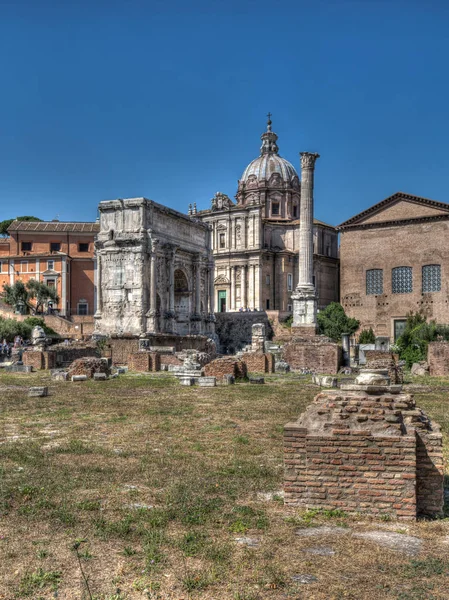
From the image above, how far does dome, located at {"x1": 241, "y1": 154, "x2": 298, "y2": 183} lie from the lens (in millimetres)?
61656

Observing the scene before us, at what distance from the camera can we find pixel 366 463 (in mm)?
5590

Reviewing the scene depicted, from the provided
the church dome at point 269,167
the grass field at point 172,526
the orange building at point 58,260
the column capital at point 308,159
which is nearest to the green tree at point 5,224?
the orange building at point 58,260

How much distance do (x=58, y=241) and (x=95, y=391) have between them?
129 ft

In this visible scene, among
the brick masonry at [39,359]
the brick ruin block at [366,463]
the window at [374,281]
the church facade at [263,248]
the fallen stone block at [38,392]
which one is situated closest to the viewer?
the brick ruin block at [366,463]

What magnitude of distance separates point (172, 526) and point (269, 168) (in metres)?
58.8

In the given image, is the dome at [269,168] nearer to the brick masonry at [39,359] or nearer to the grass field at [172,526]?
the brick masonry at [39,359]

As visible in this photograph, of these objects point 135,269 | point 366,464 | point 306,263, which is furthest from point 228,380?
point 135,269

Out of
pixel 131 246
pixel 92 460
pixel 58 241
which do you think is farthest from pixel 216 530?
pixel 58 241

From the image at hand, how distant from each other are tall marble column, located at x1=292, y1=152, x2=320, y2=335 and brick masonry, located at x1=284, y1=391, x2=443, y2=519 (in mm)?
28411

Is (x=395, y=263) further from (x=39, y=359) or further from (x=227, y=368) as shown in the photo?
(x=227, y=368)

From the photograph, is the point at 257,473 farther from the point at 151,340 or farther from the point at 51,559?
the point at 151,340

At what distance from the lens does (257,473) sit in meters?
6.96

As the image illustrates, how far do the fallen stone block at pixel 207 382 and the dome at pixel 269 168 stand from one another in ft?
148

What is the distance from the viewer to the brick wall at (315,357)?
2473 cm
